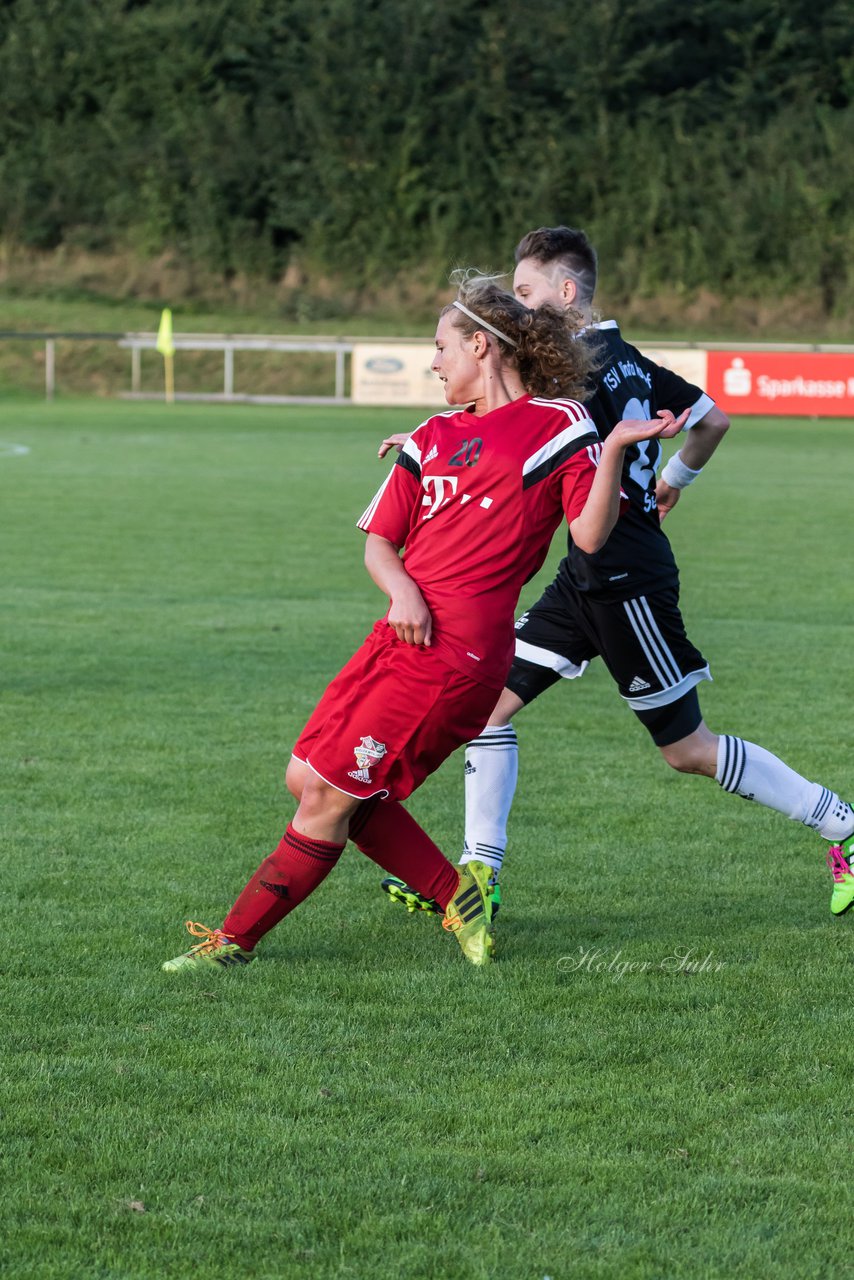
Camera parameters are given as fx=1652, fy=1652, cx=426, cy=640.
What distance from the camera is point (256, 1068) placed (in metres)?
3.49

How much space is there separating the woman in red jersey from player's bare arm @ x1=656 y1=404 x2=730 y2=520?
106 cm

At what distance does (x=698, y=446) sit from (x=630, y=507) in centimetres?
→ 56

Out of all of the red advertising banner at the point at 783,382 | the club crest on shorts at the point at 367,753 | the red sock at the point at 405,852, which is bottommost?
the red advertising banner at the point at 783,382

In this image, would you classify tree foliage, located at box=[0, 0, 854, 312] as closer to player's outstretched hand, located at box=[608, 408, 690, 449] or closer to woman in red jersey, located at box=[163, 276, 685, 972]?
woman in red jersey, located at box=[163, 276, 685, 972]

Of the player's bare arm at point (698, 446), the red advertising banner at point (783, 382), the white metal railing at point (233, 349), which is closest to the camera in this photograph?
the player's bare arm at point (698, 446)

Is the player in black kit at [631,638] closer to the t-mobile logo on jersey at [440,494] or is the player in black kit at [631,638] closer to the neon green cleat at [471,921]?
the neon green cleat at [471,921]

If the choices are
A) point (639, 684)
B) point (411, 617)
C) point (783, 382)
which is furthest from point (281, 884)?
point (783, 382)

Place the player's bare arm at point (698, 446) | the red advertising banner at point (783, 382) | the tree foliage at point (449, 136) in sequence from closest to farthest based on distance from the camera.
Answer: the player's bare arm at point (698, 446)
the red advertising banner at point (783, 382)
the tree foliage at point (449, 136)

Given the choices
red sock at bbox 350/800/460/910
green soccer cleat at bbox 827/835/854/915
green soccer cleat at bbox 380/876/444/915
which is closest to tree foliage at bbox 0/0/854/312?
green soccer cleat at bbox 827/835/854/915

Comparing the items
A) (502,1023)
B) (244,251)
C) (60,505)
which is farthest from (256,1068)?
(244,251)

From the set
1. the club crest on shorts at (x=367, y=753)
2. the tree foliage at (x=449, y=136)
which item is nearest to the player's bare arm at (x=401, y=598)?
the club crest on shorts at (x=367, y=753)

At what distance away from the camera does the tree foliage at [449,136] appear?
50.5m

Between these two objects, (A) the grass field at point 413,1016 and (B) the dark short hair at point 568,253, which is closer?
(A) the grass field at point 413,1016

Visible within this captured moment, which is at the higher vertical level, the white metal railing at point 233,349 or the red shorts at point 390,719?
the red shorts at point 390,719
